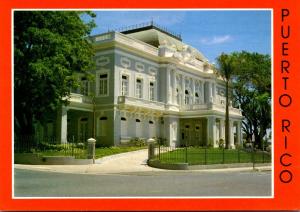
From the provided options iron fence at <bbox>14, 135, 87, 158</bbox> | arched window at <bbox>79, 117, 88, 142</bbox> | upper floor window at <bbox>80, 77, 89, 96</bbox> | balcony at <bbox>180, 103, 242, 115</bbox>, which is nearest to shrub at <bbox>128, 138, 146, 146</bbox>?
arched window at <bbox>79, 117, 88, 142</bbox>

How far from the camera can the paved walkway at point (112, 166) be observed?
22.2m

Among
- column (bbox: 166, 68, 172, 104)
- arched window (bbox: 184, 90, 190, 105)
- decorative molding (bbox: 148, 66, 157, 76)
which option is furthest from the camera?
arched window (bbox: 184, 90, 190, 105)

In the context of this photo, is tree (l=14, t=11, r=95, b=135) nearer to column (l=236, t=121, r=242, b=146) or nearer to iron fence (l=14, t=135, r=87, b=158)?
iron fence (l=14, t=135, r=87, b=158)

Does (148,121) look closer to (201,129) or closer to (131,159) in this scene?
(201,129)

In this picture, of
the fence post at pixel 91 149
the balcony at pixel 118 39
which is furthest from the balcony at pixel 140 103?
the fence post at pixel 91 149

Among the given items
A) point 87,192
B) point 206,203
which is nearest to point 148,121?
point 87,192

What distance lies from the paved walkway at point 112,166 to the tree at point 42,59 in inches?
202

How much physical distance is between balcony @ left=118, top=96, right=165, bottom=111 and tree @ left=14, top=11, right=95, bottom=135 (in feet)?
29.4

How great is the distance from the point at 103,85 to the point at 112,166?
51.5 ft

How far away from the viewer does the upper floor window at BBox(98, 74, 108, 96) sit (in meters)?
39.2

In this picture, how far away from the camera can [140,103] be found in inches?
1575

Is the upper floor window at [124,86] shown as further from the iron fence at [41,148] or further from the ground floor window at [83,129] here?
the iron fence at [41,148]

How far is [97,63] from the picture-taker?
130 feet

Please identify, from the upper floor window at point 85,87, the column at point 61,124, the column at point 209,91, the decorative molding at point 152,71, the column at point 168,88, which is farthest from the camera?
the column at point 209,91
